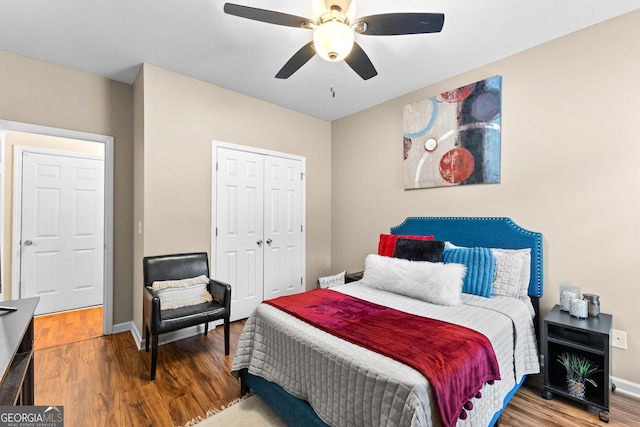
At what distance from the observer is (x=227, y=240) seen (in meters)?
3.42

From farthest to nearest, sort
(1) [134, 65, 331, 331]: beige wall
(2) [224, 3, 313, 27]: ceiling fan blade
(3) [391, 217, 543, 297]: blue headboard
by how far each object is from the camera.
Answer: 1. (1) [134, 65, 331, 331]: beige wall
2. (3) [391, 217, 543, 297]: blue headboard
3. (2) [224, 3, 313, 27]: ceiling fan blade

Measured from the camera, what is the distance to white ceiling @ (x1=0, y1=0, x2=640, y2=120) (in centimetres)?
203

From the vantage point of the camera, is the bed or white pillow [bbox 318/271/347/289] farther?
white pillow [bbox 318/271/347/289]

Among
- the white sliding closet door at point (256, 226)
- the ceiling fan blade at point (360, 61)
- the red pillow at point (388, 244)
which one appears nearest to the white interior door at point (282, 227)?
the white sliding closet door at point (256, 226)

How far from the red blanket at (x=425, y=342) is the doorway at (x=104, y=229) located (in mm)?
2150

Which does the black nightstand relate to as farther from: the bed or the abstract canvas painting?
the abstract canvas painting

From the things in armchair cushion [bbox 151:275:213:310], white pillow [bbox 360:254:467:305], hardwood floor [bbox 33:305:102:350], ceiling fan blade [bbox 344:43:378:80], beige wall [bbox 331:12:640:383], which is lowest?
hardwood floor [bbox 33:305:102:350]

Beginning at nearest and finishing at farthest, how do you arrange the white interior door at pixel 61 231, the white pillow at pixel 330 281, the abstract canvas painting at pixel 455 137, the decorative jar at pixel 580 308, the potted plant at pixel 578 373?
the potted plant at pixel 578 373 → the decorative jar at pixel 580 308 → the abstract canvas painting at pixel 455 137 → the white interior door at pixel 61 231 → the white pillow at pixel 330 281

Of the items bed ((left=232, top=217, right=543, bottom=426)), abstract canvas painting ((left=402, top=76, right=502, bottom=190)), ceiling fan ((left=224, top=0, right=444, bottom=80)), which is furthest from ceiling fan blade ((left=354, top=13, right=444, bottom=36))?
bed ((left=232, top=217, right=543, bottom=426))

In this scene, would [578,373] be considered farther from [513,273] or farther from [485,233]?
[485,233]

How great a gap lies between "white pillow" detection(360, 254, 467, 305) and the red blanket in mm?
367

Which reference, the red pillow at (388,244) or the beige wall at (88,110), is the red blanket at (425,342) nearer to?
the red pillow at (388,244)

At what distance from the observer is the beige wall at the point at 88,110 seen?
2.64 meters

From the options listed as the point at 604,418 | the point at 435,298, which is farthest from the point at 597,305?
the point at 435,298
